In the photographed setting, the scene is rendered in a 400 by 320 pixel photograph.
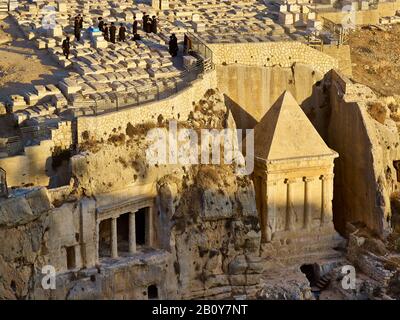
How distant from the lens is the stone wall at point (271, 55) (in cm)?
6075

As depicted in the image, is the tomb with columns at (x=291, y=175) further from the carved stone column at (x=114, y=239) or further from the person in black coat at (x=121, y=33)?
the person in black coat at (x=121, y=33)

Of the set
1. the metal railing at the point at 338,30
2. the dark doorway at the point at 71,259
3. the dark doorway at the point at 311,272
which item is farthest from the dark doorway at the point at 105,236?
the metal railing at the point at 338,30

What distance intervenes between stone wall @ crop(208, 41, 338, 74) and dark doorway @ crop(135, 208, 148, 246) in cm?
855

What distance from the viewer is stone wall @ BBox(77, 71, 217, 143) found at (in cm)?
5194

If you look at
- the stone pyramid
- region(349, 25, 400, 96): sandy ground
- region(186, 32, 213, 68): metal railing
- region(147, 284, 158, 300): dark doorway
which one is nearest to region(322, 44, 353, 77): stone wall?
region(349, 25, 400, 96): sandy ground

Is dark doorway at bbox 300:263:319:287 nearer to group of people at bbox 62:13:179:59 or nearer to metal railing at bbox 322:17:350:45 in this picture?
group of people at bbox 62:13:179:59

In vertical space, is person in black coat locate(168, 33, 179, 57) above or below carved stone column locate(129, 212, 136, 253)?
above

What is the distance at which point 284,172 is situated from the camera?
188 ft

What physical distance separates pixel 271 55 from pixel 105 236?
12.2 metres

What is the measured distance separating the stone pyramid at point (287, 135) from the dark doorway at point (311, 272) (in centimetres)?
435

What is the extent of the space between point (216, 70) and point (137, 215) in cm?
812

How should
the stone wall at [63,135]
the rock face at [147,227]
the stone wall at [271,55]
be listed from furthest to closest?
→ 1. the stone wall at [271,55]
2. the stone wall at [63,135]
3. the rock face at [147,227]

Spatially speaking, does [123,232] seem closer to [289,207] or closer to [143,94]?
[143,94]

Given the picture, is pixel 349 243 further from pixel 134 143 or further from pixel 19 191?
pixel 19 191
